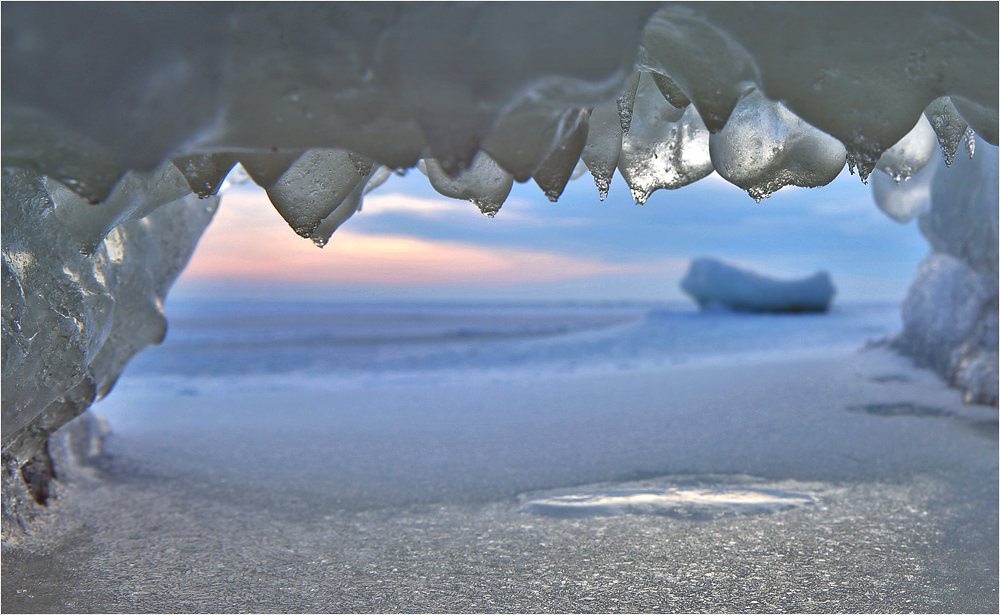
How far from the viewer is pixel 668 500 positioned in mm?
1547

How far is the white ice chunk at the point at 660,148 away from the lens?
4.19ft

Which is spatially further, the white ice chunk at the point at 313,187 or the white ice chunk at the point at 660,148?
the white ice chunk at the point at 660,148

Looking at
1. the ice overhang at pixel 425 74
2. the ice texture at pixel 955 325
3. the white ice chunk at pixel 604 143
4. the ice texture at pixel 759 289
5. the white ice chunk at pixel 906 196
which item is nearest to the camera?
the ice overhang at pixel 425 74

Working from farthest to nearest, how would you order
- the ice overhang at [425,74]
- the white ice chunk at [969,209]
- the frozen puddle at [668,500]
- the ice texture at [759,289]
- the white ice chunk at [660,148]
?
the ice texture at [759,289] → the white ice chunk at [969,209] → the frozen puddle at [668,500] → the white ice chunk at [660,148] → the ice overhang at [425,74]

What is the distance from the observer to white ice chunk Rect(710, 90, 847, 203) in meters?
1.13

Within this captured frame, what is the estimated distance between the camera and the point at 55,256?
111cm

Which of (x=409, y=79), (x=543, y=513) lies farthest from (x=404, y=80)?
(x=543, y=513)

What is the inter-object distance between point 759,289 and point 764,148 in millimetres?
8875

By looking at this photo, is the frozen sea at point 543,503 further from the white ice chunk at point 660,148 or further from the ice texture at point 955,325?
the white ice chunk at point 660,148

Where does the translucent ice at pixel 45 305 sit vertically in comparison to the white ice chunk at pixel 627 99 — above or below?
below

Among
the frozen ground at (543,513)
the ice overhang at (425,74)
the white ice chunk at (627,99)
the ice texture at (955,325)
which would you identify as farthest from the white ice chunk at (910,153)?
the ice texture at (955,325)

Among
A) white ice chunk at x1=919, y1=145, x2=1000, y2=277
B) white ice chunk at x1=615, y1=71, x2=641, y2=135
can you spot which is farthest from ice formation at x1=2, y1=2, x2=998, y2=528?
white ice chunk at x1=919, y1=145, x2=1000, y2=277

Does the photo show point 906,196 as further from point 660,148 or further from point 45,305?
point 45,305

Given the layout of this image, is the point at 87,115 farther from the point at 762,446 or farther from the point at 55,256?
the point at 762,446
